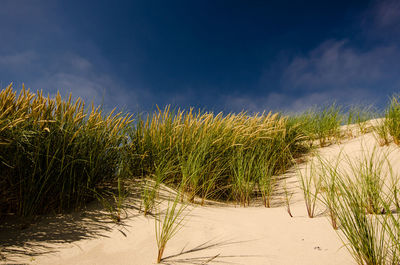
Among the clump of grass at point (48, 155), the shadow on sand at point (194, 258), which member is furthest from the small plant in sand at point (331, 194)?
the clump of grass at point (48, 155)

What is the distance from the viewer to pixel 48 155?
2.24 m

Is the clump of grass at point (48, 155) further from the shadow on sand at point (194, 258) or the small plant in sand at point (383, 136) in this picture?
the small plant in sand at point (383, 136)

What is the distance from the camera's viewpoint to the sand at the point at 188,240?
154 cm

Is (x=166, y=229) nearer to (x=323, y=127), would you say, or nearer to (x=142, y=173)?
(x=142, y=173)

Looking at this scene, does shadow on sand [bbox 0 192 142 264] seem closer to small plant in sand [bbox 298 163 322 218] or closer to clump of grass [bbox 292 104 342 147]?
small plant in sand [bbox 298 163 322 218]

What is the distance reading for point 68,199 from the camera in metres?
2.47

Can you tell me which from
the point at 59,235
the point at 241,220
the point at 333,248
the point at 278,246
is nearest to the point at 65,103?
the point at 59,235

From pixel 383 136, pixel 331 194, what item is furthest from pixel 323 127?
pixel 331 194

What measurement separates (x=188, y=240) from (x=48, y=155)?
1.47 metres

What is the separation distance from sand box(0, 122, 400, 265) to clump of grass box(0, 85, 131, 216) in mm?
267

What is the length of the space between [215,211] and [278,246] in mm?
908

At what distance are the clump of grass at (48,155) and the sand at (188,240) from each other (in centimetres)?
27

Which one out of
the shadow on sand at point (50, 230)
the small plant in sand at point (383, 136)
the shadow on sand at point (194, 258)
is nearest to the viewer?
the shadow on sand at point (194, 258)

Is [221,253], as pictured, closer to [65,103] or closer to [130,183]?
[130,183]
